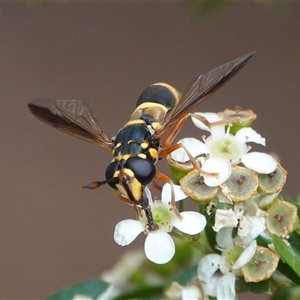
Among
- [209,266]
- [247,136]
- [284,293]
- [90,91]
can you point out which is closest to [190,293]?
[209,266]

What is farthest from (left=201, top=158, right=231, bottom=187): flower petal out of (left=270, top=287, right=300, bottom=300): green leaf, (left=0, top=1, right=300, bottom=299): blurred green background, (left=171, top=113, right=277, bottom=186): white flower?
(left=0, top=1, right=300, bottom=299): blurred green background

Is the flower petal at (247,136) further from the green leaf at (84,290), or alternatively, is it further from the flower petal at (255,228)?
the green leaf at (84,290)

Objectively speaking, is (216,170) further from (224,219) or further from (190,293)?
(190,293)

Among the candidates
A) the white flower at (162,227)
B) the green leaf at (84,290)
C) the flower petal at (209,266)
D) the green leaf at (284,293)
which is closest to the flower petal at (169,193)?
the white flower at (162,227)

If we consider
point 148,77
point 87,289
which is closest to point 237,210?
point 87,289

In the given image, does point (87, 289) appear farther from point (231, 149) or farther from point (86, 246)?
point (86, 246)

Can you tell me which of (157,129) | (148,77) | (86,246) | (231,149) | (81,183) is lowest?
(231,149)
